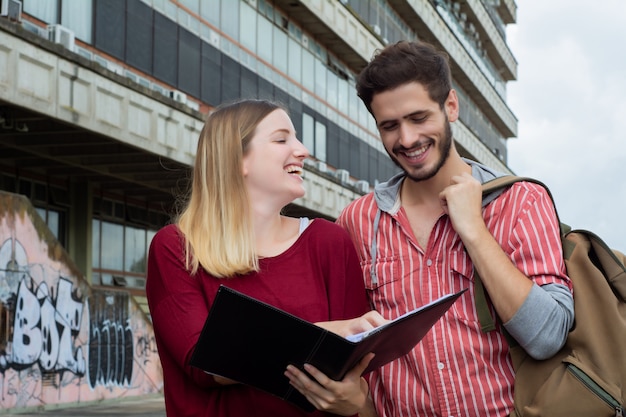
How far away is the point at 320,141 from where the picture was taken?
31.3 meters

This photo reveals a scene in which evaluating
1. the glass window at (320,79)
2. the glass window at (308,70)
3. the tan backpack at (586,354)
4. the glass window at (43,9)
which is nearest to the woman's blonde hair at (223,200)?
the tan backpack at (586,354)

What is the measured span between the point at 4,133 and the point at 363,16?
19195 millimetres

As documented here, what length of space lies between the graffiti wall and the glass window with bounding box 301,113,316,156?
10327 mm

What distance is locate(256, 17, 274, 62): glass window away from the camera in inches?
1078

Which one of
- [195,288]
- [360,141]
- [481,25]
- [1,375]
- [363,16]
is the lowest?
[1,375]

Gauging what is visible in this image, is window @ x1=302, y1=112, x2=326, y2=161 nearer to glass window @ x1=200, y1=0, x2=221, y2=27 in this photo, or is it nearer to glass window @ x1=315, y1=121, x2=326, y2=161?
glass window @ x1=315, y1=121, x2=326, y2=161

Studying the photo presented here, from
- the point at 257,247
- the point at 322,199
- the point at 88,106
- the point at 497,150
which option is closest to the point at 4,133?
the point at 88,106

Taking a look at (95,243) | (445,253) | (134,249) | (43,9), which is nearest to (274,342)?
(445,253)

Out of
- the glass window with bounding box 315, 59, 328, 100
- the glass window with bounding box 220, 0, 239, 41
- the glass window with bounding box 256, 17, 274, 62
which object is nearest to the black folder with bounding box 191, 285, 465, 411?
the glass window with bounding box 220, 0, 239, 41

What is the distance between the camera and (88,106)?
1786cm

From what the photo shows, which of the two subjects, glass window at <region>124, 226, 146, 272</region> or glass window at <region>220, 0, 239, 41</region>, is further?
glass window at <region>124, 226, 146, 272</region>

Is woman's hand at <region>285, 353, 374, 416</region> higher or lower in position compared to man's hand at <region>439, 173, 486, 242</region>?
lower

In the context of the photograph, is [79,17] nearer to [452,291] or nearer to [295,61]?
[295,61]

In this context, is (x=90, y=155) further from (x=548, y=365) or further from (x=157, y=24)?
(x=548, y=365)
